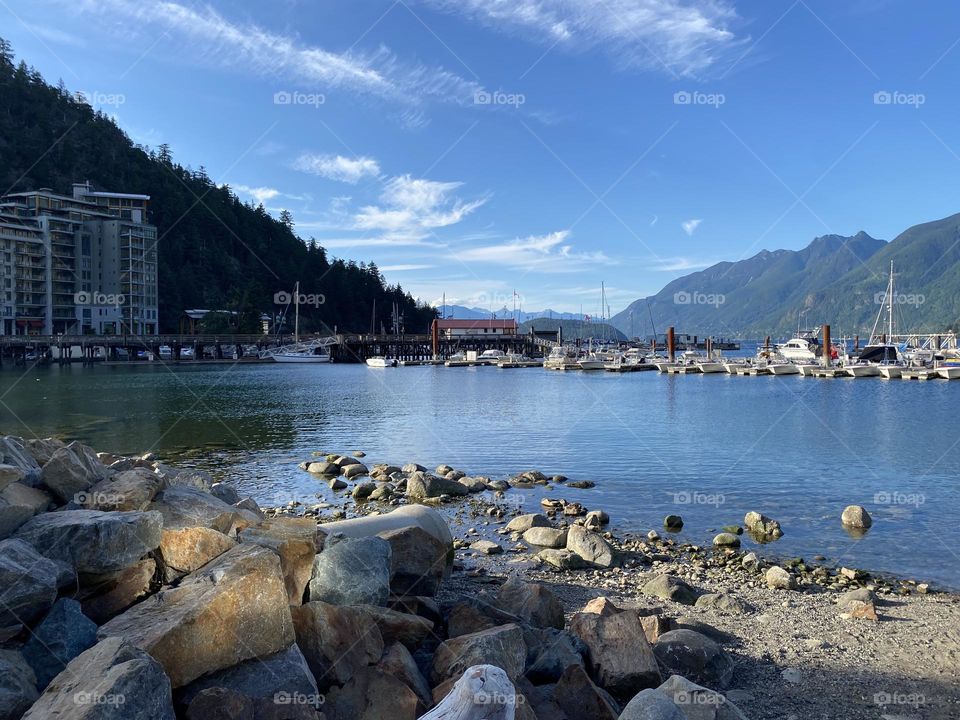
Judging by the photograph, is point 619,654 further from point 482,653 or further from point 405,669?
point 405,669

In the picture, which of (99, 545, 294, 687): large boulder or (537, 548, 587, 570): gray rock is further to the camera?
(537, 548, 587, 570): gray rock

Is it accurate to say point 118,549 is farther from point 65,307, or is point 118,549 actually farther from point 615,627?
point 65,307

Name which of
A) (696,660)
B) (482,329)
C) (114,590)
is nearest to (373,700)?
(114,590)

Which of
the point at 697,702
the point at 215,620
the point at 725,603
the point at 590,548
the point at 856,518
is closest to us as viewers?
the point at 215,620

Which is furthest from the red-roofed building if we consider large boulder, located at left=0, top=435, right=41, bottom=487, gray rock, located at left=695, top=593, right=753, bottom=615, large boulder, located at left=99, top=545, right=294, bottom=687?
large boulder, located at left=99, top=545, right=294, bottom=687

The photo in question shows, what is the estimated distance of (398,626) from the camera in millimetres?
7859

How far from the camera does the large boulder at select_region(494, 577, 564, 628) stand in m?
9.79

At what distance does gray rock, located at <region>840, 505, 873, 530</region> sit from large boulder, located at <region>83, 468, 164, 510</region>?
16810 millimetres

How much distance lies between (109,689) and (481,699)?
285cm

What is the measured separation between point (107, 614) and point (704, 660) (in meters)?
6.98

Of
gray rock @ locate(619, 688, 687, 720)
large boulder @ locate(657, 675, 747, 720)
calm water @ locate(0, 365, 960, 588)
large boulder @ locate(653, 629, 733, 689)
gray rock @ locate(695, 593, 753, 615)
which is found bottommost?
calm water @ locate(0, 365, 960, 588)

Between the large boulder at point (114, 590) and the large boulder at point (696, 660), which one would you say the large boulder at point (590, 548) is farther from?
the large boulder at point (114, 590)

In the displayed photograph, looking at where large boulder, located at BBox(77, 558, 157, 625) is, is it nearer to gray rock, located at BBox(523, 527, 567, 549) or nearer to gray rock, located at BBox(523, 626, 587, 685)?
gray rock, located at BBox(523, 626, 587, 685)

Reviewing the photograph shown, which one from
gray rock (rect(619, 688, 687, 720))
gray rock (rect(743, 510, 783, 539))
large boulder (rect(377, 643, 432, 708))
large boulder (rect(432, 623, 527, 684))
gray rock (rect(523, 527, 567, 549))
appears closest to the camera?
gray rock (rect(619, 688, 687, 720))
